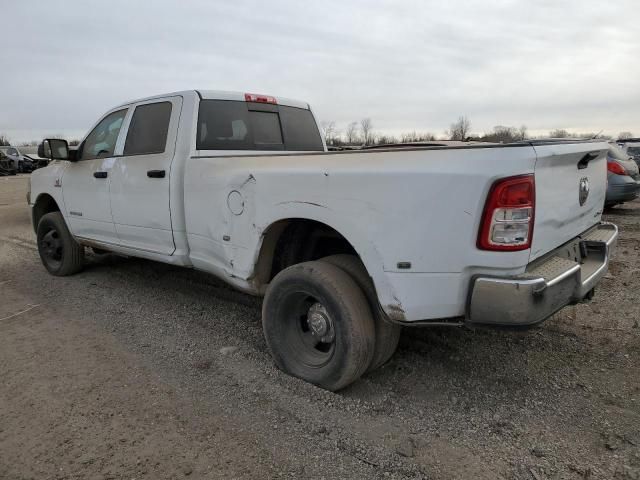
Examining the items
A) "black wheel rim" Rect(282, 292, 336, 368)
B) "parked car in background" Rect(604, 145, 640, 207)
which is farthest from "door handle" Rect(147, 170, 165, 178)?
"parked car in background" Rect(604, 145, 640, 207)

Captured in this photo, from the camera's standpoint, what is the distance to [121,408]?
2820 mm

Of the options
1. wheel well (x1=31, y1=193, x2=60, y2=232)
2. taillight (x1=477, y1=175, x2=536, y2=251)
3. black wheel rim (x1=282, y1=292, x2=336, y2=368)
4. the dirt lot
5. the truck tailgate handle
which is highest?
the truck tailgate handle

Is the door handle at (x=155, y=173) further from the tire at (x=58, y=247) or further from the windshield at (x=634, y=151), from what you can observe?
the windshield at (x=634, y=151)

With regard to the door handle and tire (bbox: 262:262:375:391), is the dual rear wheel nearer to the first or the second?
tire (bbox: 262:262:375:391)

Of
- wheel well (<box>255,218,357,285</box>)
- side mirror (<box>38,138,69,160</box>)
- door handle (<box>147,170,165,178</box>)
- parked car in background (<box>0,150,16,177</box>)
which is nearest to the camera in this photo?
wheel well (<box>255,218,357,285</box>)

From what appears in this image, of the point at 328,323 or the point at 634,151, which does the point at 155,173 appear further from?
the point at 634,151

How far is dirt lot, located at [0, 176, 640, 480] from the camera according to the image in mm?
2328

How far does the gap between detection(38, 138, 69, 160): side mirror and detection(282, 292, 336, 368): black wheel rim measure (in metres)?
3.52

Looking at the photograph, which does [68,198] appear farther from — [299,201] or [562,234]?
[562,234]

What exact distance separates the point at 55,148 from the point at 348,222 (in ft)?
13.1

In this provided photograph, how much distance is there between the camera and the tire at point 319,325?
2711mm

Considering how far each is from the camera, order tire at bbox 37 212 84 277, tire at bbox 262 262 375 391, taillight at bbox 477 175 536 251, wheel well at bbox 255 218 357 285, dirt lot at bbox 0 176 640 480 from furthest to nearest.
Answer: tire at bbox 37 212 84 277
wheel well at bbox 255 218 357 285
tire at bbox 262 262 375 391
dirt lot at bbox 0 176 640 480
taillight at bbox 477 175 536 251

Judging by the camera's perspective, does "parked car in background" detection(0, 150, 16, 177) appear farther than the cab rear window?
Yes

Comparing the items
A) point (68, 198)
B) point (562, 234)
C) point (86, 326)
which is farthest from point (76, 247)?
point (562, 234)
